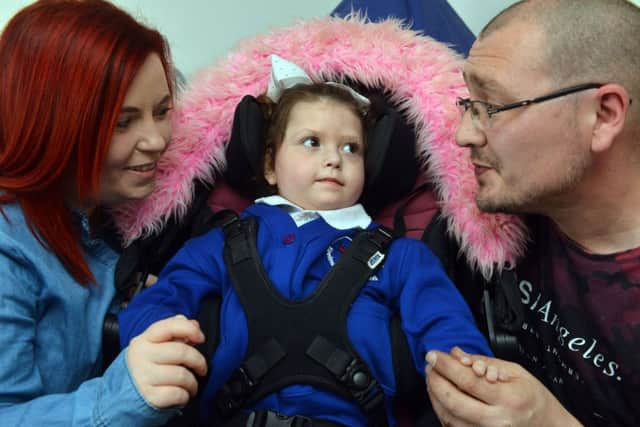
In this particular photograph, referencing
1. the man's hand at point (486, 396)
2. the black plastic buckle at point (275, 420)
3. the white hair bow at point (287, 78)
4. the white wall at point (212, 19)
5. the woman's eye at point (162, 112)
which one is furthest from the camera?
the white wall at point (212, 19)

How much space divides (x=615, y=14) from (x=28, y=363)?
1.34 meters

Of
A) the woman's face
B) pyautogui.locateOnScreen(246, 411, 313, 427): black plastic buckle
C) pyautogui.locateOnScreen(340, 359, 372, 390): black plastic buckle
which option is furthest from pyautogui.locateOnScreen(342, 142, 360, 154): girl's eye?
pyautogui.locateOnScreen(246, 411, 313, 427): black plastic buckle

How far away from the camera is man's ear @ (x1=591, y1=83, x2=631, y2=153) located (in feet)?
3.83

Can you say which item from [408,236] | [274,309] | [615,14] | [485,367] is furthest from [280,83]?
[485,367]

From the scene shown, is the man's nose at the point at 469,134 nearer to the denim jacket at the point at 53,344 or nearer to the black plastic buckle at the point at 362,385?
the black plastic buckle at the point at 362,385

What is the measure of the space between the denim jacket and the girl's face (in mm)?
482

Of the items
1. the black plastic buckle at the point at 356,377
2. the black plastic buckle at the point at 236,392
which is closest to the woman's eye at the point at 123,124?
the black plastic buckle at the point at 236,392

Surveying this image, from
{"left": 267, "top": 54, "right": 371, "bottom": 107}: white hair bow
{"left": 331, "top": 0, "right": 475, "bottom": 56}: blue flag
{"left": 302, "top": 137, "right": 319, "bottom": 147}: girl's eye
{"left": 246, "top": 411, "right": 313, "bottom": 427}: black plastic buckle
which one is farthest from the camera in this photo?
{"left": 331, "top": 0, "right": 475, "bottom": 56}: blue flag

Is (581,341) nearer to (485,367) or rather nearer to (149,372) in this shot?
(485,367)

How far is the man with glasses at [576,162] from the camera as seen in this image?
1192 mm

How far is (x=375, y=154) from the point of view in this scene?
150cm

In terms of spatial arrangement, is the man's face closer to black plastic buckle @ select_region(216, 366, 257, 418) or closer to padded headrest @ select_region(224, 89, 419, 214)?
padded headrest @ select_region(224, 89, 419, 214)

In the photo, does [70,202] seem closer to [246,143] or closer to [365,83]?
[246,143]

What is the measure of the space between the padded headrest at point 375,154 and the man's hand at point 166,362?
1.88 ft
